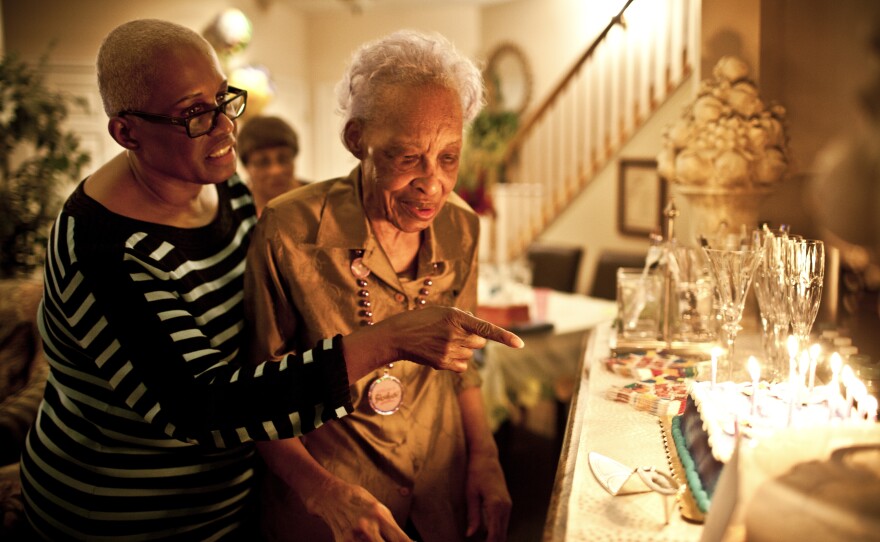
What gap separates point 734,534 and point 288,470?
818 millimetres

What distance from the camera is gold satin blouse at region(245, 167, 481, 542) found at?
1.40m

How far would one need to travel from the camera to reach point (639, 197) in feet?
21.1

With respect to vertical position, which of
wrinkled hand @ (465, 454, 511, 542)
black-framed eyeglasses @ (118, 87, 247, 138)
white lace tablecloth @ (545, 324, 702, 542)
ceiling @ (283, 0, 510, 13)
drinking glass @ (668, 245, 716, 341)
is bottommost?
wrinkled hand @ (465, 454, 511, 542)

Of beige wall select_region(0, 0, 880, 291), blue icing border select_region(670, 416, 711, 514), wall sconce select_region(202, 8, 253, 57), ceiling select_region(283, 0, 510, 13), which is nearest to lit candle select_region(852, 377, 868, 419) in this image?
blue icing border select_region(670, 416, 711, 514)

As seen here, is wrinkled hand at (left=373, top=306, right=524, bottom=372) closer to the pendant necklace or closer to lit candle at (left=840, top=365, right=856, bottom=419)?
the pendant necklace

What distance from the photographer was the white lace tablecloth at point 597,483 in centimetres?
97

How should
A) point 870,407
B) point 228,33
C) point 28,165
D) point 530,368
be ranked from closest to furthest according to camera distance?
point 870,407 < point 530,368 < point 28,165 < point 228,33

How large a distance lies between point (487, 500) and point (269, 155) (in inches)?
67.4

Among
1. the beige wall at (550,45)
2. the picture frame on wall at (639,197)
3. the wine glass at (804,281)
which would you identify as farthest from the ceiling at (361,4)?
the wine glass at (804,281)

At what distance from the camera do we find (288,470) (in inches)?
53.6

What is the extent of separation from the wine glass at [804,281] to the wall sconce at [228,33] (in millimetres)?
5620

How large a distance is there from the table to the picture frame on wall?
2995mm

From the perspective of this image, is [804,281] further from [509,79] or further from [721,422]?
[509,79]

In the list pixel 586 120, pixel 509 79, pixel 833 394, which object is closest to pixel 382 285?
pixel 833 394
